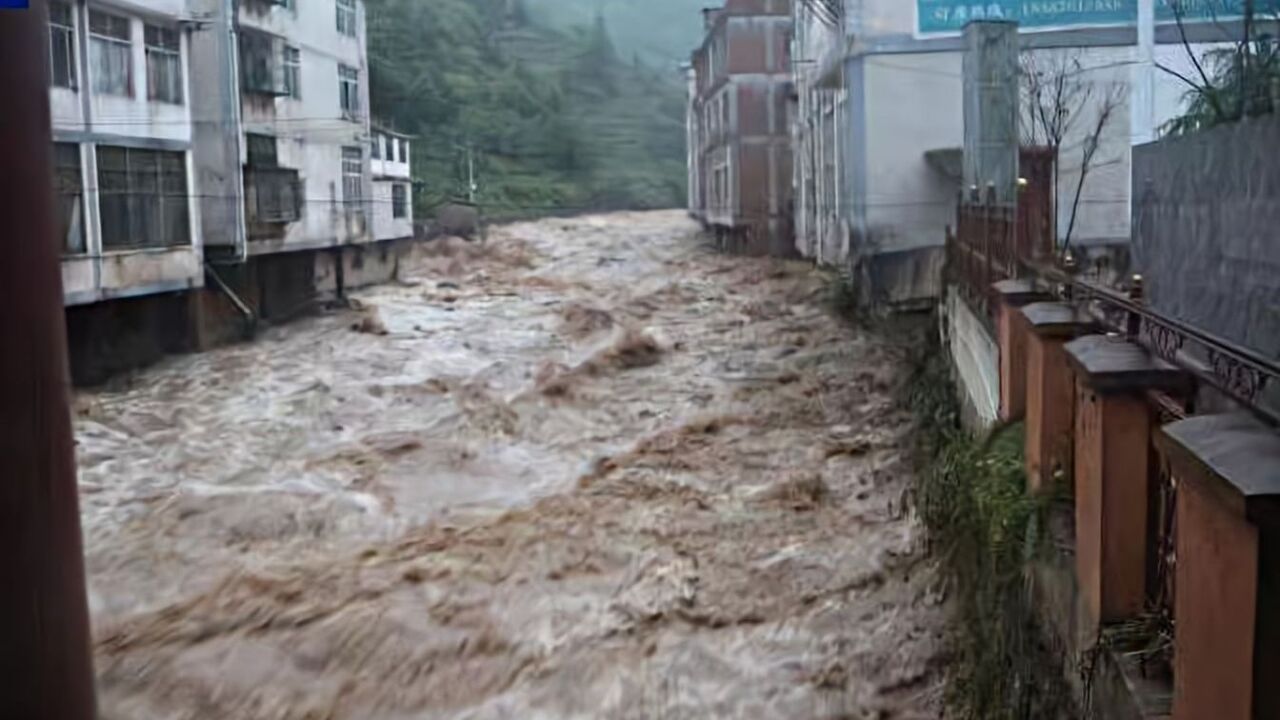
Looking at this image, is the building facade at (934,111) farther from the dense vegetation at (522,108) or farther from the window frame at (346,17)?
the dense vegetation at (522,108)

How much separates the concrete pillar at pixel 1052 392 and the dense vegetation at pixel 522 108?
26.8 m

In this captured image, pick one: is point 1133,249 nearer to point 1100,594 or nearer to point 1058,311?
point 1058,311

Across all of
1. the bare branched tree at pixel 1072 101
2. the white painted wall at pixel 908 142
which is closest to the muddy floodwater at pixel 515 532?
the white painted wall at pixel 908 142

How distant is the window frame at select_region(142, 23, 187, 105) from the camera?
1638cm

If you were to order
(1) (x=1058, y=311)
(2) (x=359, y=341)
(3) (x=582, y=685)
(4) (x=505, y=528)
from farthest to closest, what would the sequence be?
(2) (x=359, y=341) → (4) (x=505, y=528) → (3) (x=582, y=685) → (1) (x=1058, y=311)

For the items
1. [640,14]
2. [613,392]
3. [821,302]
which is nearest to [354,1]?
[821,302]

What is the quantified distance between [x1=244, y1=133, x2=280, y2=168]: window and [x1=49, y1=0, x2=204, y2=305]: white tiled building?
6.67 ft

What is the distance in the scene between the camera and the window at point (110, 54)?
15.1 meters

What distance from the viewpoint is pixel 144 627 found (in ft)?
25.3

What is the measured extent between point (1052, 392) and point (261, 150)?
1750 cm

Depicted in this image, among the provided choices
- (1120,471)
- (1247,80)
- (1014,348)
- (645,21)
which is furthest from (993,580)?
(645,21)

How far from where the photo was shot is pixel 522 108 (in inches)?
1513

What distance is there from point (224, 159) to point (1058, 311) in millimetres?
15822

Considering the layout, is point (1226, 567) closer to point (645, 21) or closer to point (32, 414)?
point (32, 414)
